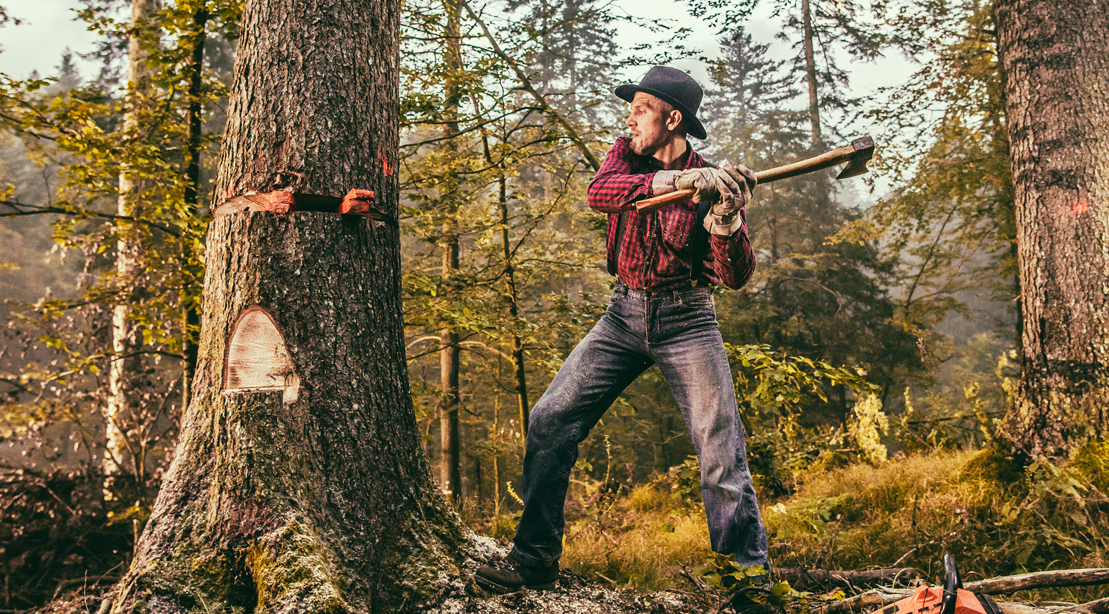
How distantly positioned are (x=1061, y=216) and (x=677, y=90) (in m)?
3.48

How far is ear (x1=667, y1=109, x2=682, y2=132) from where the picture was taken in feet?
7.96

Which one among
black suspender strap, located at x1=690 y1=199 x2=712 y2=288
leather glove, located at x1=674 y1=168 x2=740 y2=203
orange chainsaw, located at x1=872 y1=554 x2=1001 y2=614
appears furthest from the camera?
black suspender strap, located at x1=690 y1=199 x2=712 y2=288

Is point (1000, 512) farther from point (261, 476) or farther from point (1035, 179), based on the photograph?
point (261, 476)

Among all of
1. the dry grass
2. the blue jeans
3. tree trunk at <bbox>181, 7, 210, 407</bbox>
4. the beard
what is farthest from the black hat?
tree trunk at <bbox>181, 7, 210, 407</bbox>

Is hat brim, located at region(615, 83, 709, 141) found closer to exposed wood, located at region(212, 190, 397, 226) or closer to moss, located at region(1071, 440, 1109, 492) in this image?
exposed wood, located at region(212, 190, 397, 226)

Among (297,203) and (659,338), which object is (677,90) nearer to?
(659,338)

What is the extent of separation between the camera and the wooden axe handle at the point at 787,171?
1892 millimetres

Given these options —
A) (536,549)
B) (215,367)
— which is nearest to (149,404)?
(215,367)

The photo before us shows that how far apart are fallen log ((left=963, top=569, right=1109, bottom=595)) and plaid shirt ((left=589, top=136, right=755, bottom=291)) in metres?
1.45

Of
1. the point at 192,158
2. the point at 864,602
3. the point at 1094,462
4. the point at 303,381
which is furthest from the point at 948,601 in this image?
the point at 192,158

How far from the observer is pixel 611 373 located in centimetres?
236

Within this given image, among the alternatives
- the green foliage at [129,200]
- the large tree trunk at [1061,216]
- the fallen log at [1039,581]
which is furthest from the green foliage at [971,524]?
the green foliage at [129,200]

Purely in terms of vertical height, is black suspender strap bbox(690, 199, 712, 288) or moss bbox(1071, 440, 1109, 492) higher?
black suspender strap bbox(690, 199, 712, 288)

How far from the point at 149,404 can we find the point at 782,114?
1615 cm
